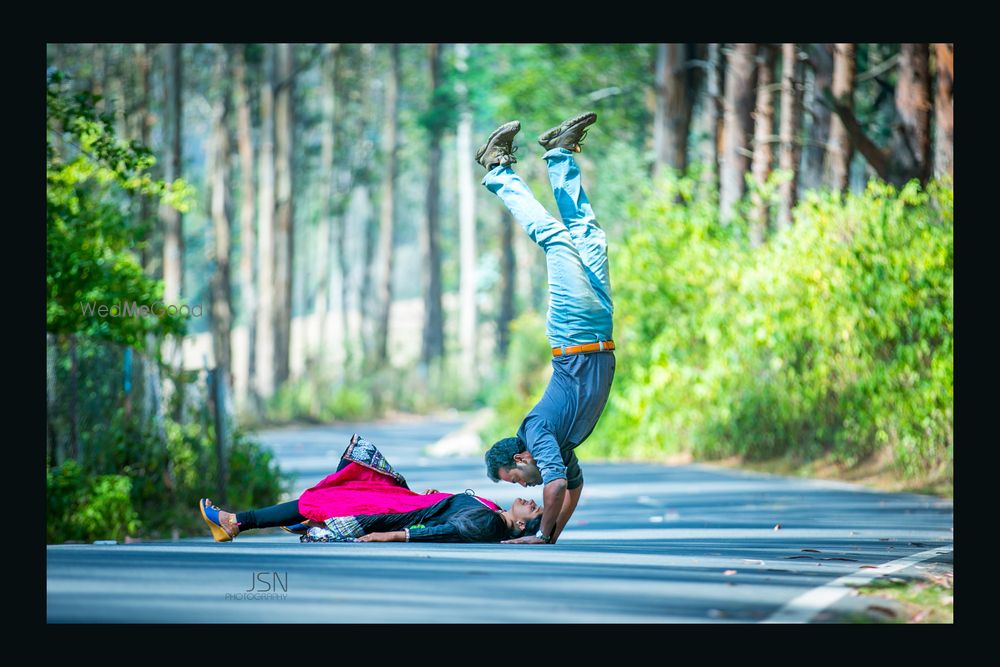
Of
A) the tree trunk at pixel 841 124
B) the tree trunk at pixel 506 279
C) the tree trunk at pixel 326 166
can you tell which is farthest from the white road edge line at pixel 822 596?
the tree trunk at pixel 506 279

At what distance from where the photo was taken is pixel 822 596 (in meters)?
7.58

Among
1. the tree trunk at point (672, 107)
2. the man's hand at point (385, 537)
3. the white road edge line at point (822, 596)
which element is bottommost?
the white road edge line at point (822, 596)

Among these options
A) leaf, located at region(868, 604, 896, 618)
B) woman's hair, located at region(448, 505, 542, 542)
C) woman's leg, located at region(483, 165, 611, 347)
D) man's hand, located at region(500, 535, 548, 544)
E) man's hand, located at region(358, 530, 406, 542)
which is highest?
woman's leg, located at region(483, 165, 611, 347)

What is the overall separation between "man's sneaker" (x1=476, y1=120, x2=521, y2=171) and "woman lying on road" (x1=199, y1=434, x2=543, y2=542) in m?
1.95

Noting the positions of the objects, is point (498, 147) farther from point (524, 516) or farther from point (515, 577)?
point (515, 577)

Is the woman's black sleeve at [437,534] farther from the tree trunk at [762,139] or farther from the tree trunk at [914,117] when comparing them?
the tree trunk at [762,139]

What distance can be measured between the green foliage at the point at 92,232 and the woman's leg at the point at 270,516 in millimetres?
4253

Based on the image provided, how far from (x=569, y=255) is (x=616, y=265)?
12104mm

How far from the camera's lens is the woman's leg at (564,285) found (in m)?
9.68

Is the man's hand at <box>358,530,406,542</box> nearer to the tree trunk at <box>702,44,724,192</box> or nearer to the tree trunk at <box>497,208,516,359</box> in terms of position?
the tree trunk at <box>702,44,724,192</box>

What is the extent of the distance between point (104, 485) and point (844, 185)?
11967mm

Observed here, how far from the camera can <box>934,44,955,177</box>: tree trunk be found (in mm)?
17484

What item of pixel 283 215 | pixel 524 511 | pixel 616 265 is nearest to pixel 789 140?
pixel 616 265

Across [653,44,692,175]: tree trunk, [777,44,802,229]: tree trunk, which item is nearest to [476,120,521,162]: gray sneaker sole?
[777,44,802,229]: tree trunk
